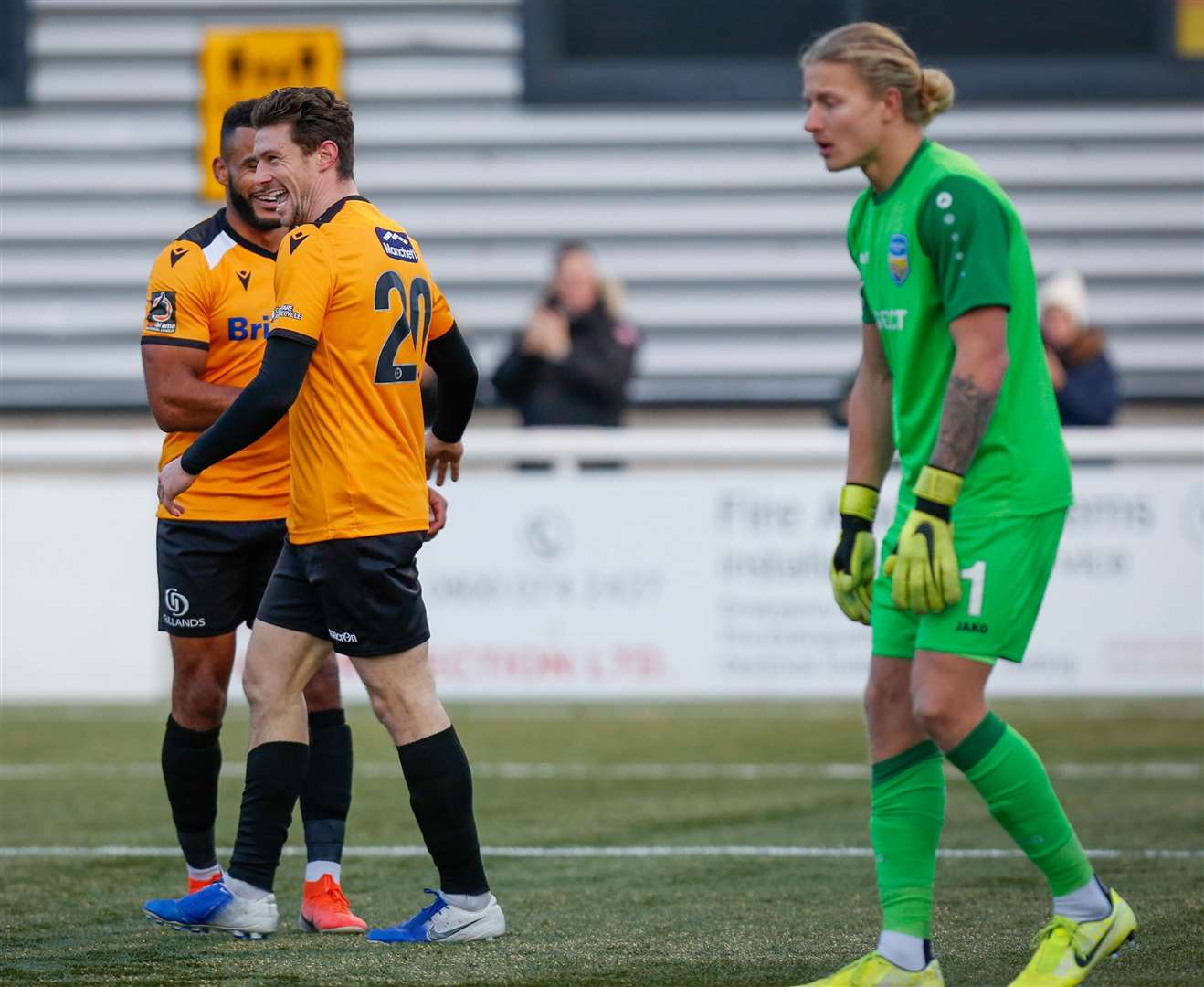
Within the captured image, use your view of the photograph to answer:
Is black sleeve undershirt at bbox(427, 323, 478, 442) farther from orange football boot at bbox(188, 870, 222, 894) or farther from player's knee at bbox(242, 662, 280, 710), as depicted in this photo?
orange football boot at bbox(188, 870, 222, 894)

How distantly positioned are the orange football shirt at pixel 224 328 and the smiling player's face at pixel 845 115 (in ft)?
5.67

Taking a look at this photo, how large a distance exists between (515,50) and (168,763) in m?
7.71

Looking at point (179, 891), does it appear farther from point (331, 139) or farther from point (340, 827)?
point (331, 139)

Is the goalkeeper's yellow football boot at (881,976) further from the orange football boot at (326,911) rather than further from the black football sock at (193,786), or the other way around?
the black football sock at (193,786)

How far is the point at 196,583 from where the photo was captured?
5.53m

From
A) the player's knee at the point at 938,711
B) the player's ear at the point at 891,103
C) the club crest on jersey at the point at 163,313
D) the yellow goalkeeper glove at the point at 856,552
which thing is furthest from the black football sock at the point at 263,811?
the player's ear at the point at 891,103

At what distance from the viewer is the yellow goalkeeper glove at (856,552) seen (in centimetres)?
462

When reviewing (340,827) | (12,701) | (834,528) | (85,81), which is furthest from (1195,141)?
(340,827)

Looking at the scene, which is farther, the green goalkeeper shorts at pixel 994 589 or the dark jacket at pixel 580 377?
the dark jacket at pixel 580 377

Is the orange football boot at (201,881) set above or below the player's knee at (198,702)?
below

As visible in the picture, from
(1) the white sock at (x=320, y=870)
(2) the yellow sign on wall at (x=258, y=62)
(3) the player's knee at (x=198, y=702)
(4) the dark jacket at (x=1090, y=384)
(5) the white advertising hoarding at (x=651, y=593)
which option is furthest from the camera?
(2) the yellow sign on wall at (x=258, y=62)

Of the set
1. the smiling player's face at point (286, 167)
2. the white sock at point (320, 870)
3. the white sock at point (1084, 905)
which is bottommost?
the white sock at point (320, 870)

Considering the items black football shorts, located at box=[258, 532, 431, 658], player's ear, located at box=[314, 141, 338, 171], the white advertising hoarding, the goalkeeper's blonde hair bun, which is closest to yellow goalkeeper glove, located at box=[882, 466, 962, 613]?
the goalkeeper's blonde hair bun

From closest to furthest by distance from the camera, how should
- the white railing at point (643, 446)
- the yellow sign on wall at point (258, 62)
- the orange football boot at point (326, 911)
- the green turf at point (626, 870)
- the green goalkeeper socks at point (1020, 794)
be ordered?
the green goalkeeper socks at point (1020, 794)
the green turf at point (626, 870)
the orange football boot at point (326, 911)
the white railing at point (643, 446)
the yellow sign on wall at point (258, 62)
